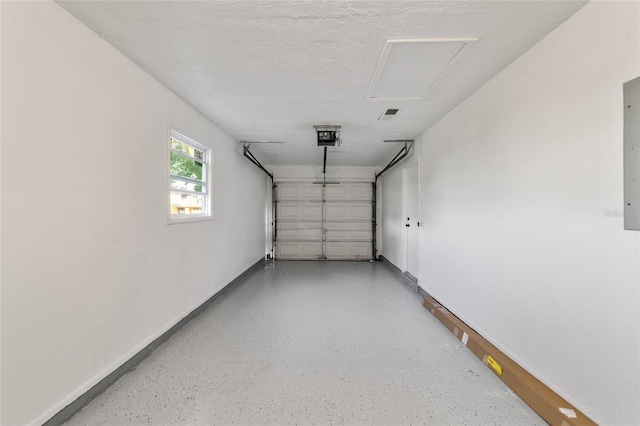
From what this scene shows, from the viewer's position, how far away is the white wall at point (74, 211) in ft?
3.95

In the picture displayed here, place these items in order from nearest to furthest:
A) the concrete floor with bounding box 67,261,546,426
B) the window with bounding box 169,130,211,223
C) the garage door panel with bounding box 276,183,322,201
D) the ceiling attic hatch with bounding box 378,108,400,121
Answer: the concrete floor with bounding box 67,261,546,426 < the window with bounding box 169,130,211,223 < the ceiling attic hatch with bounding box 378,108,400,121 < the garage door panel with bounding box 276,183,322,201

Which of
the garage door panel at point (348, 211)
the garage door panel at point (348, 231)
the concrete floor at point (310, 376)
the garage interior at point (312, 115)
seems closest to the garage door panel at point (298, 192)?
the garage door panel at point (348, 211)

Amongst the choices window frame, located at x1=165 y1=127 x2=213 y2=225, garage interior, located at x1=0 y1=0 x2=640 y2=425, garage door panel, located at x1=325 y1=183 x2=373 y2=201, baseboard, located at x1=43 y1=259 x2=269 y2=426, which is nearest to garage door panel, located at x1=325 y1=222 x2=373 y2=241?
garage door panel, located at x1=325 y1=183 x2=373 y2=201

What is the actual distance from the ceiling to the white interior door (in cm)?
149

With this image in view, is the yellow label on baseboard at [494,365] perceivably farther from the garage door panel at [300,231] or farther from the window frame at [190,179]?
the garage door panel at [300,231]

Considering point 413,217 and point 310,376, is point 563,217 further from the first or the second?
point 413,217

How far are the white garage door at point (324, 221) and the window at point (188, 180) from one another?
10.6 feet

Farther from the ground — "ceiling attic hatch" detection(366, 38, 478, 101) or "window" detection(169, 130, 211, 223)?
"ceiling attic hatch" detection(366, 38, 478, 101)

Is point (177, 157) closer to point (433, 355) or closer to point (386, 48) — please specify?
point (386, 48)

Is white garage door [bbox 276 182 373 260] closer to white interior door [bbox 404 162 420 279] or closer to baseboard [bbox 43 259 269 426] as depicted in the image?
white interior door [bbox 404 162 420 279]

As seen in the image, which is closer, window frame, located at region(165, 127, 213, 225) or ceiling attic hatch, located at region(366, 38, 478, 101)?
ceiling attic hatch, located at region(366, 38, 478, 101)

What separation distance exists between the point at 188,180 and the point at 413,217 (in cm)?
347

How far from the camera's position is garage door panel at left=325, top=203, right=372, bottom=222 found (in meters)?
6.43

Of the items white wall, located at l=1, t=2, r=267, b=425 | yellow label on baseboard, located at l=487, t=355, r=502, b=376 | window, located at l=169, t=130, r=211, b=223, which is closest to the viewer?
white wall, located at l=1, t=2, r=267, b=425
